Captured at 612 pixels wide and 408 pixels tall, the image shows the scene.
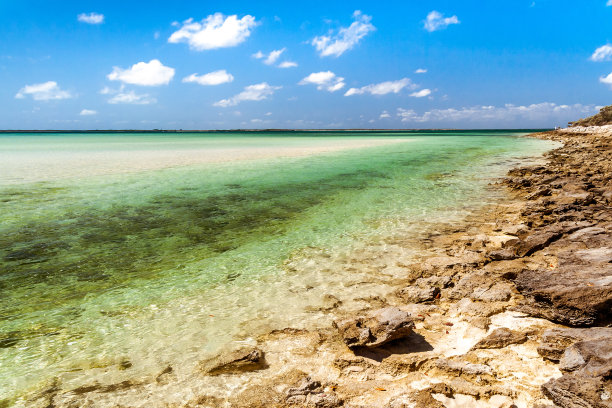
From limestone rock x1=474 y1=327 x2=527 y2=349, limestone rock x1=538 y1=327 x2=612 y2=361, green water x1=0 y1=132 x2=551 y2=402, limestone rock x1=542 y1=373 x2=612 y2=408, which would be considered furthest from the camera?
green water x1=0 y1=132 x2=551 y2=402

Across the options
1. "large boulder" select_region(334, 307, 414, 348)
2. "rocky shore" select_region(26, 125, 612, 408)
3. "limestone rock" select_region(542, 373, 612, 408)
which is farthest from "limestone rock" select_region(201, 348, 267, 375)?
"limestone rock" select_region(542, 373, 612, 408)

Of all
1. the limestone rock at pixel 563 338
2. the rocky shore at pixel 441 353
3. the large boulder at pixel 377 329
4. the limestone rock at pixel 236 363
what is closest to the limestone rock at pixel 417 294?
the rocky shore at pixel 441 353

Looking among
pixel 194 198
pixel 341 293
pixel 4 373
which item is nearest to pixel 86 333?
pixel 4 373

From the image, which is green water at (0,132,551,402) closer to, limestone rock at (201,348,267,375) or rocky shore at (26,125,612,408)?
limestone rock at (201,348,267,375)

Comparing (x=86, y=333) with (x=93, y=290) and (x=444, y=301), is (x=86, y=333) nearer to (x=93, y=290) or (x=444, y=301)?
(x=93, y=290)

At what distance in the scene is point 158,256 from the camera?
23.1ft

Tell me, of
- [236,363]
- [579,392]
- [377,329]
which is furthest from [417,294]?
[236,363]

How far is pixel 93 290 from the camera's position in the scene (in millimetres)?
5582

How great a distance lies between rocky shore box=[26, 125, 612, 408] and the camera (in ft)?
10.3

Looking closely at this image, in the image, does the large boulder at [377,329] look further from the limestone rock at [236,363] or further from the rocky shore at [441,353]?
the limestone rock at [236,363]

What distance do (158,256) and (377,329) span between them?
473 centimetres

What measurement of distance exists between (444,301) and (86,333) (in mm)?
4553

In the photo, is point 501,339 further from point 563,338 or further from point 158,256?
point 158,256

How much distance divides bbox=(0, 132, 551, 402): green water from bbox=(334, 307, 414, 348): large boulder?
0.81 metres
